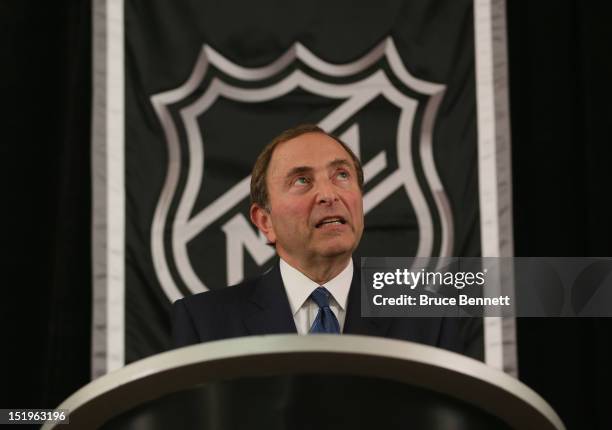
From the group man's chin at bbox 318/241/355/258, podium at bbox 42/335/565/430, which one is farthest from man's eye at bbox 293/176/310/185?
podium at bbox 42/335/565/430

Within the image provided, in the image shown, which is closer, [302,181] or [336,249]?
[336,249]

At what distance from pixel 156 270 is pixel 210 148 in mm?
401

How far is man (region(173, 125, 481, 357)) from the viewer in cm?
172

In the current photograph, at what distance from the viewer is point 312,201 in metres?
1.85

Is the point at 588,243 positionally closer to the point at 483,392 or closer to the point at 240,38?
the point at 240,38

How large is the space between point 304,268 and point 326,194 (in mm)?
138

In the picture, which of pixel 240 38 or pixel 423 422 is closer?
pixel 423 422
